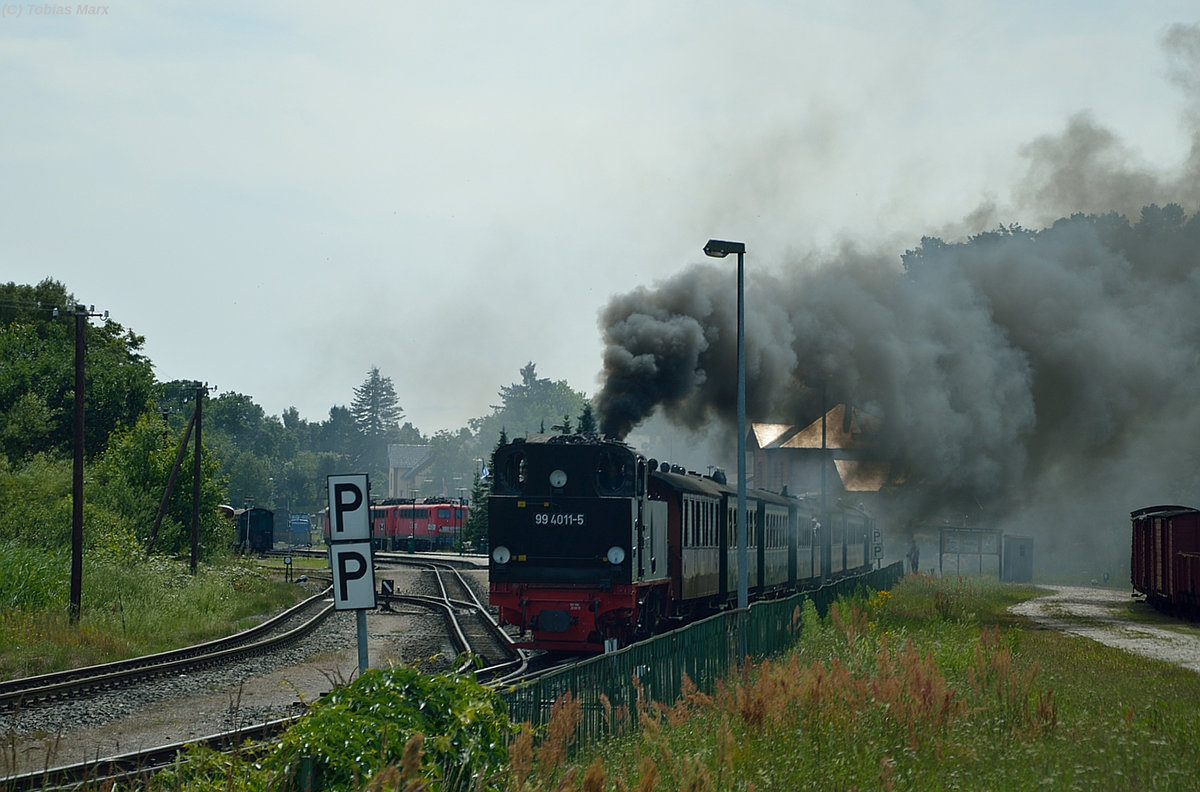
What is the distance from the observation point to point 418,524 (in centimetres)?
7838

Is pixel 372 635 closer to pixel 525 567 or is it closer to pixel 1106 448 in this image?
pixel 525 567

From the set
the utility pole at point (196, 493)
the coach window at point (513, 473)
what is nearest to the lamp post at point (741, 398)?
the coach window at point (513, 473)

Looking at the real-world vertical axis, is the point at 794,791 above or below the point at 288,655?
above

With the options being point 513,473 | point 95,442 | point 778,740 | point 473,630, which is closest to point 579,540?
point 513,473

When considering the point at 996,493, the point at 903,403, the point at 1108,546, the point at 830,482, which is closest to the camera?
the point at 903,403

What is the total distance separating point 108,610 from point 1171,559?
27.1m

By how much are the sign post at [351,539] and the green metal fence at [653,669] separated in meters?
1.48

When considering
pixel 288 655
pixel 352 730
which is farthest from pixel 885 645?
pixel 288 655

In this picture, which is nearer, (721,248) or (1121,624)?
(721,248)

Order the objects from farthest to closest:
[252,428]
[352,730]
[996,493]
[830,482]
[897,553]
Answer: [252,428], [897,553], [830,482], [996,493], [352,730]

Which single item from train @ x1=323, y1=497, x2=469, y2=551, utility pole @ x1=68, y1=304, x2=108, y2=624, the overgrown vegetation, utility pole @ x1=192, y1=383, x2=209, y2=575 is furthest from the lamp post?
train @ x1=323, y1=497, x2=469, y2=551

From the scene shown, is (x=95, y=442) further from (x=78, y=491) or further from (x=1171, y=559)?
(x=1171, y=559)

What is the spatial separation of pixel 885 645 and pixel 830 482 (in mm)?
62942

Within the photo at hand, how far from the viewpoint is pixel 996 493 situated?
50500 millimetres
